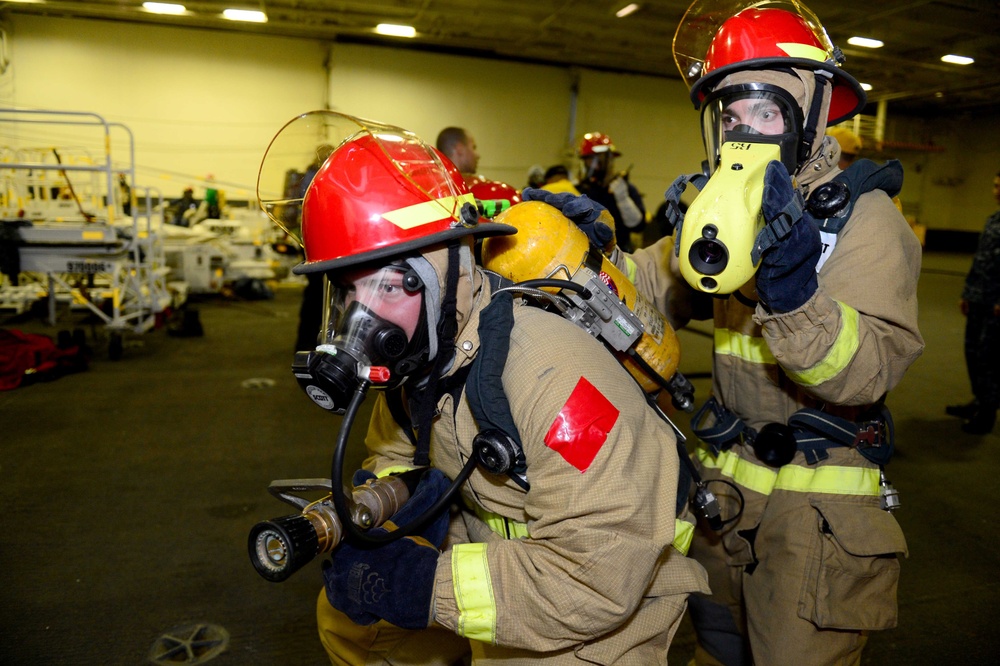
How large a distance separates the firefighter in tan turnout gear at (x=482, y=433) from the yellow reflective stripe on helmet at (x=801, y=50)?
0.86 m

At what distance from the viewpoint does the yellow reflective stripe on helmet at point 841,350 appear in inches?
55.4

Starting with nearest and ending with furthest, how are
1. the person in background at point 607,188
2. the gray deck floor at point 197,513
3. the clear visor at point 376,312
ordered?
the clear visor at point 376,312 < the gray deck floor at point 197,513 < the person in background at point 607,188

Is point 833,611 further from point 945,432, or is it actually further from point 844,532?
point 945,432

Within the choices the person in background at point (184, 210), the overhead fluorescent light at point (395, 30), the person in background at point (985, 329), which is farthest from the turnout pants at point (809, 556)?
the overhead fluorescent light at point (395, 30)

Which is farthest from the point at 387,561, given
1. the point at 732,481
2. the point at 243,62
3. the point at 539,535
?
the point at 243,62

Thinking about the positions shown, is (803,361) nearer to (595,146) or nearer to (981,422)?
(981,422)

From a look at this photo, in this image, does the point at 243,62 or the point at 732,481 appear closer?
the point at 732,481

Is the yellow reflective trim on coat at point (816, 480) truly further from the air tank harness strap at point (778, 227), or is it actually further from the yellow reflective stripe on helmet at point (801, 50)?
the yellow reflective stripe on helmet at point (801, 50)

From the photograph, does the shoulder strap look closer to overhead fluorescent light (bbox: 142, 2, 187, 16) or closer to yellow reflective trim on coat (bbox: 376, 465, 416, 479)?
yellow reflective trim on coat (bbox: 376, 465, 416, 479)

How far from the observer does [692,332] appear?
9281 mm

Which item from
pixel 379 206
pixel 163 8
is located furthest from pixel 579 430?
pixel 163 8

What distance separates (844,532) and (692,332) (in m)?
7.84

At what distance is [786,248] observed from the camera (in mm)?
1314

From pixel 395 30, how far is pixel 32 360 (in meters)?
12.4
